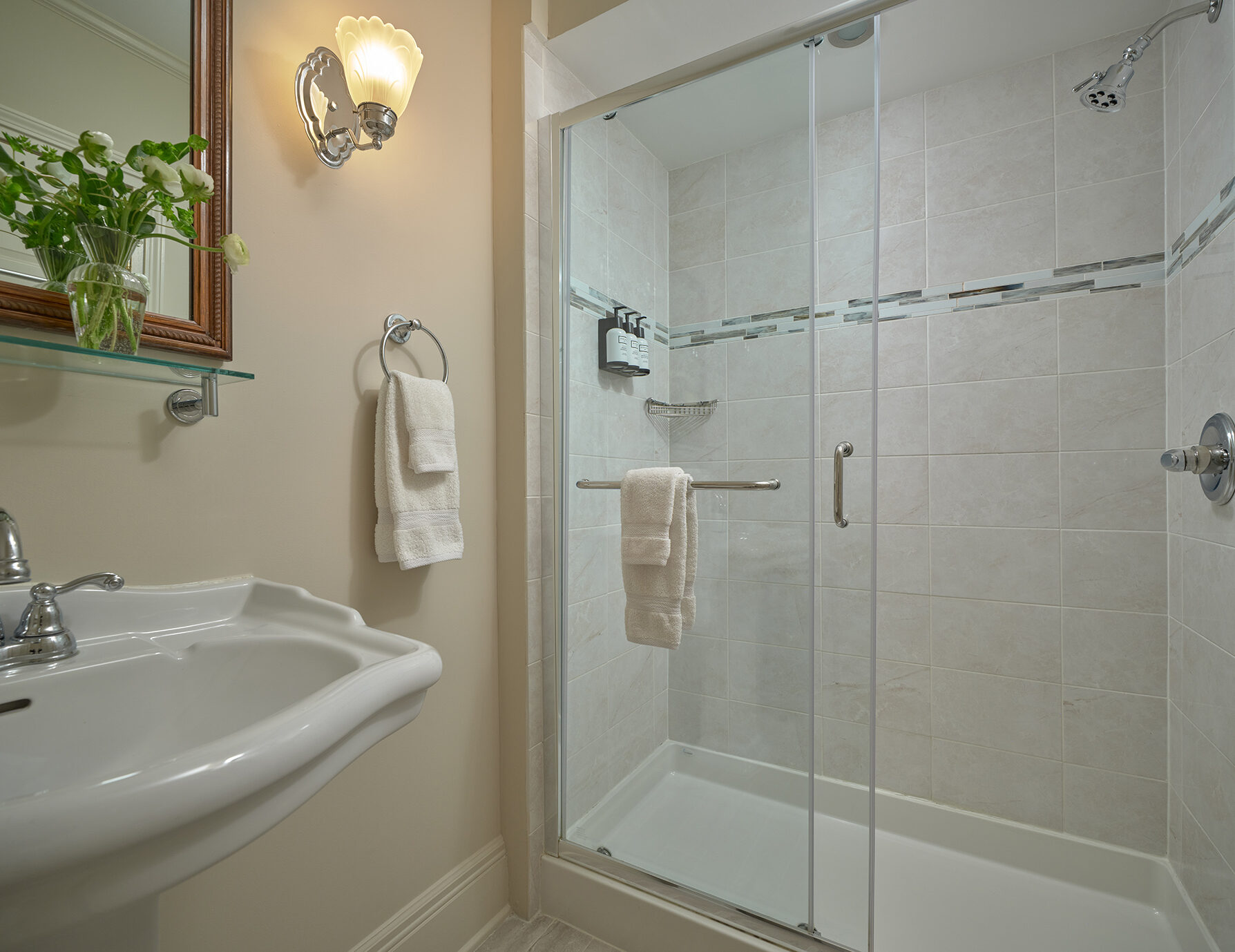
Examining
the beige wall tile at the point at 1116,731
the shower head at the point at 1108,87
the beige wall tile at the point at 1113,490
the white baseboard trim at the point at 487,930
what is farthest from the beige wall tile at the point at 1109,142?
the white baseboard trim at the point at 487,930

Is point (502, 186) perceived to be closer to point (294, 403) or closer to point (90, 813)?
point (294, 403)

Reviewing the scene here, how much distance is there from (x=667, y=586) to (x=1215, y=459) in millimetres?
1159

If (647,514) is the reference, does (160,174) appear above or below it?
above

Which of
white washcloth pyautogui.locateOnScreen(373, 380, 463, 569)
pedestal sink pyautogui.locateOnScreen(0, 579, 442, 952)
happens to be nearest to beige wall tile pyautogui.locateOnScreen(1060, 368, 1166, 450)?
white washcloth pyautogui.locateOnScreen(373, 380, 463, 569)

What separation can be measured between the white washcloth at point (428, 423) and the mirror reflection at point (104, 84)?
0.39m

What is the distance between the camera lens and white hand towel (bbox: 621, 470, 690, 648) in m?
1.46

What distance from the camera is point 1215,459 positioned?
1236mm

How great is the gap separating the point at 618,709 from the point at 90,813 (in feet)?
4.25

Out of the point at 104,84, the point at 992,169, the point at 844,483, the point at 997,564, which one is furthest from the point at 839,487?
the point at 104,84

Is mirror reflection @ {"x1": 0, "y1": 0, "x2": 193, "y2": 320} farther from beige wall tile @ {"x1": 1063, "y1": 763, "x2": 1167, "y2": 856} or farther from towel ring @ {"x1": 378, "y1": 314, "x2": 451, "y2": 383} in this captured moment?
beige wall tile @ {"x1": 1063, "y1": 763, "x2": 1167, "y2": 856}

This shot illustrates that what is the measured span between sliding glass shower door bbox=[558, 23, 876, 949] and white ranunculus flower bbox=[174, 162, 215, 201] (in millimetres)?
877

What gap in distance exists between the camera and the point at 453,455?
1.33 meters

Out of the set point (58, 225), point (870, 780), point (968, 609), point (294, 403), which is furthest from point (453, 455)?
point (968, 609)

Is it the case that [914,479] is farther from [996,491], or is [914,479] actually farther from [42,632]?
[42,632]
